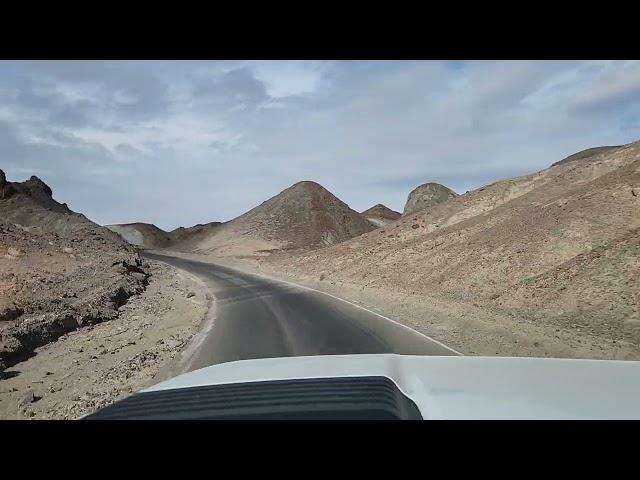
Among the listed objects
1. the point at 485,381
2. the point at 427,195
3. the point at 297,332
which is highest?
the point at 427,195

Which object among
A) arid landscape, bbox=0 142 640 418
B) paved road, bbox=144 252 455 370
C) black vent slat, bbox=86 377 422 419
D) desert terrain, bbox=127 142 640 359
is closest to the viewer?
black vent slat, bbox=86 377 422 419

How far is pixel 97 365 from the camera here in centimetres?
983

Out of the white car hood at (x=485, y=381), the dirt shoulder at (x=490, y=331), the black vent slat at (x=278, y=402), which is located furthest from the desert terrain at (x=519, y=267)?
the black vent slat at (x=278, y=402)

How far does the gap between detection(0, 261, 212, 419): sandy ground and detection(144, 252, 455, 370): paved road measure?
891 mm

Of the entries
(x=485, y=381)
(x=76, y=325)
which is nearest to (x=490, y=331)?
(x=485, y=381)

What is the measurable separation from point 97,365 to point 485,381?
8.20m

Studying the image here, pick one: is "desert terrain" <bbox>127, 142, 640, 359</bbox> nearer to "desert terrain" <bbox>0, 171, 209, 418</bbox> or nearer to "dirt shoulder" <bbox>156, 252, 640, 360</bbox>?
"dirt shoulder" <bbox>156, 252, 640, 360</bbox>

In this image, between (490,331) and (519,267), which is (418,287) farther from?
(490,331)

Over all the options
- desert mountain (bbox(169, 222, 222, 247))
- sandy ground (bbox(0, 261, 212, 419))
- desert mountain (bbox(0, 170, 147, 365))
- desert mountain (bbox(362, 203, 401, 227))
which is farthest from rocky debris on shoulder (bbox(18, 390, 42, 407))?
desert mountain (bbox(362, 203, 401, 227))

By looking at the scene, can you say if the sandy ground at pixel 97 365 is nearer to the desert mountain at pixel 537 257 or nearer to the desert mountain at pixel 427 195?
the desert mountain at pixel 537 257

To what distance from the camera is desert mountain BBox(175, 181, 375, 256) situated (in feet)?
230

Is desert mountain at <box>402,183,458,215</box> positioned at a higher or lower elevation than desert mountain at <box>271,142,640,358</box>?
higher
